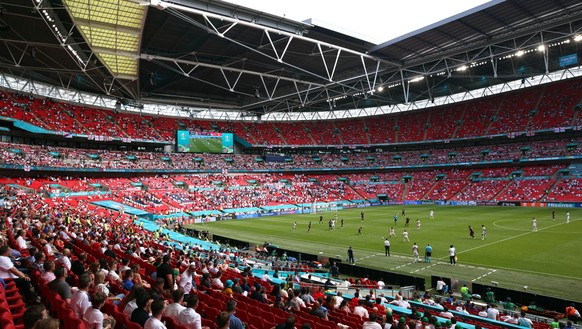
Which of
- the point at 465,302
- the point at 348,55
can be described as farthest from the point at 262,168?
the point at 465,302

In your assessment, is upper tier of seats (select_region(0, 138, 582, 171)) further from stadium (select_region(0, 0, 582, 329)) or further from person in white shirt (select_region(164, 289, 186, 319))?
person in white shirt (select_region(164, 289, 186, 319))

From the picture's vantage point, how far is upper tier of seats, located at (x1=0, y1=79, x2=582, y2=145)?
58.2 meters

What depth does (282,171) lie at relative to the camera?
3056 inches

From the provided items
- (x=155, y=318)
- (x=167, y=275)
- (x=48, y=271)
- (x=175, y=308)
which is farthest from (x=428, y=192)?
(x=155, y=318)

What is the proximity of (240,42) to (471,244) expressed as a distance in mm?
28487

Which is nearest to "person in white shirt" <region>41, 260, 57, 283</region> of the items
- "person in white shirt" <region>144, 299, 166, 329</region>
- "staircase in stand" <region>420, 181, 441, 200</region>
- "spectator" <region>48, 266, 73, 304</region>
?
"spectator" <region>48, 266, 73, 304</region>

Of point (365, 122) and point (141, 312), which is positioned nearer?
point (141, 312)

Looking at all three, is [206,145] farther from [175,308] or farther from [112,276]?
[175,308]

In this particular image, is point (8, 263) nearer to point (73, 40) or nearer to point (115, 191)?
point (73, 40)

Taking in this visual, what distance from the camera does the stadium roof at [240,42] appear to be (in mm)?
30906

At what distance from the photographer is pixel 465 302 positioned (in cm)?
1541

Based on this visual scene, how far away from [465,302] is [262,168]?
61.6 metres

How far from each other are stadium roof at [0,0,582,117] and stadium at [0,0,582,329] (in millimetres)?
289

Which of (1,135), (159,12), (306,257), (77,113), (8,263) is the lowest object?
(306,257)
